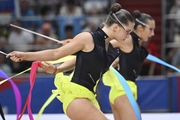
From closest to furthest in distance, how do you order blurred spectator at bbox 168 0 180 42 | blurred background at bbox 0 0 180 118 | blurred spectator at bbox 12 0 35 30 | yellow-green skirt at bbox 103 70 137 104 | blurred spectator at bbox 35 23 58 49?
yellow-green skirt at bbox 103 70 137 104 → blurred background at bbox 0 0 180 118 → blurred spectator at bbox 35 23 58 49 → blurred spectator at bbox 168 0 180 42 → blurred spectator at bbox 12 0 35 30

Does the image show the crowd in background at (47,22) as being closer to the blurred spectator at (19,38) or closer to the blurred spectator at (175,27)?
the blurred spectator at (19,38)

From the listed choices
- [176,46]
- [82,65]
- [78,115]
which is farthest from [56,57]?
[176,46]

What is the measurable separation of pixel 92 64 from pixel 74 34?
17.1 feet

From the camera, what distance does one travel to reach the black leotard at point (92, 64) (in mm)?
4344

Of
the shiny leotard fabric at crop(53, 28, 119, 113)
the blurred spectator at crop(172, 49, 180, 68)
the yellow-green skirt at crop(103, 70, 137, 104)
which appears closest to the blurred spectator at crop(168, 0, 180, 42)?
the blurred spectator at crop(172, 49, 180, 68)

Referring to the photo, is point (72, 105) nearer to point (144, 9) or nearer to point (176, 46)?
point (176, 46)

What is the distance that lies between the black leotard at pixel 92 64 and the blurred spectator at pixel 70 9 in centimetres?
537

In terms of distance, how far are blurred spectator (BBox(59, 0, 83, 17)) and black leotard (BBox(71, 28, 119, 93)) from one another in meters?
5.37

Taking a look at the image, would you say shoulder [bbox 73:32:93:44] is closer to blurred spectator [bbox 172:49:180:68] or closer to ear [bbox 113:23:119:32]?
ear [bbox 113:23:119:32]

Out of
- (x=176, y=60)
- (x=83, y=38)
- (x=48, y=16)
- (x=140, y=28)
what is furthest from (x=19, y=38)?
(x=83, y=38)

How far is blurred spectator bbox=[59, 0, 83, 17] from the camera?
385 inches

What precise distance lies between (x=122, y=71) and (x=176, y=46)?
4.11m

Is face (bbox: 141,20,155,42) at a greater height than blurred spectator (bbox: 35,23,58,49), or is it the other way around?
face (bbox: 141,20,155,42)

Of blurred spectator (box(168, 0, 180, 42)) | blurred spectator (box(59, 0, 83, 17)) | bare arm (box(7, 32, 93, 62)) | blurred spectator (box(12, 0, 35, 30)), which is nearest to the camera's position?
bare arm (box(7, 32, 93, 62))
